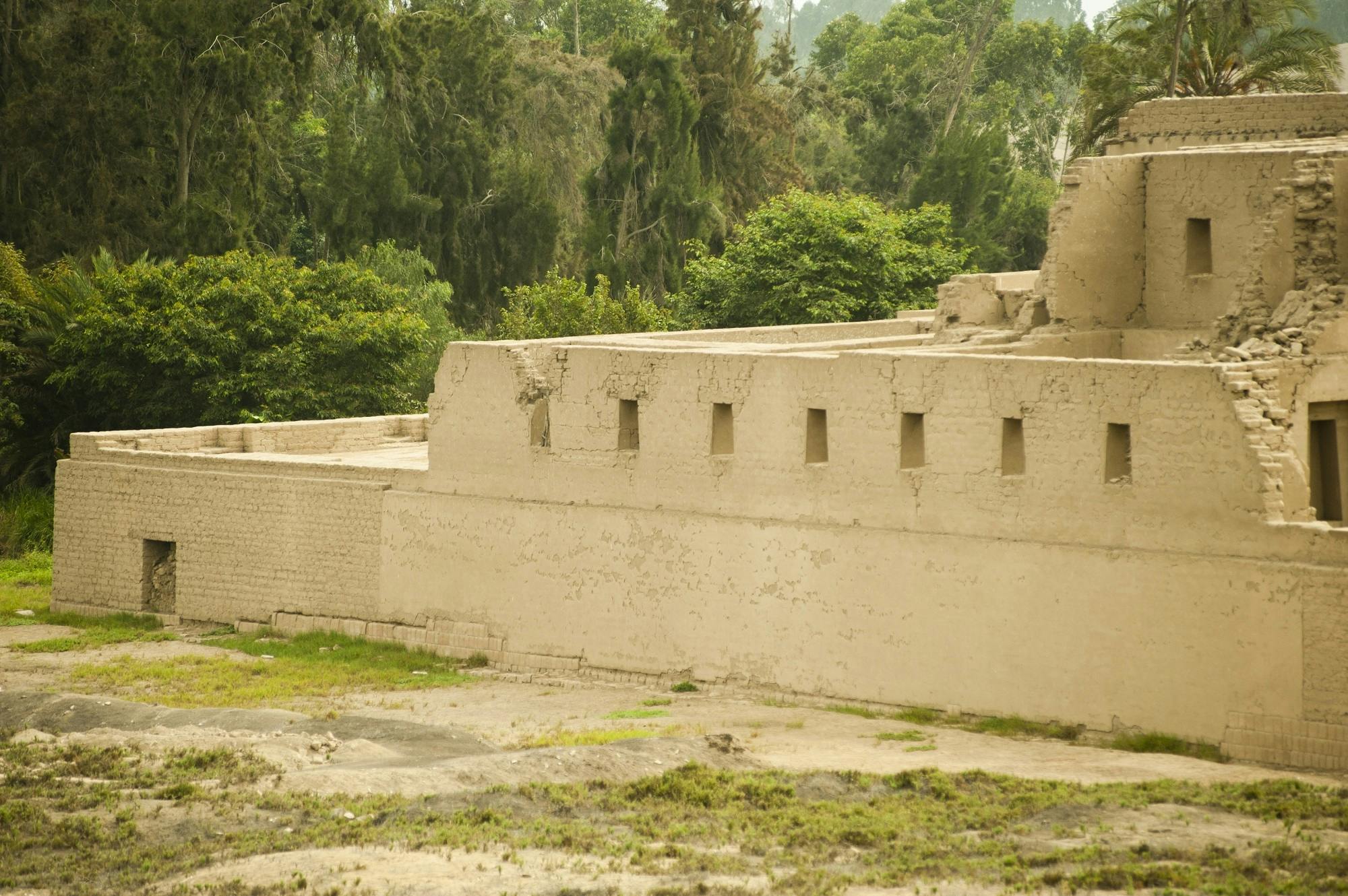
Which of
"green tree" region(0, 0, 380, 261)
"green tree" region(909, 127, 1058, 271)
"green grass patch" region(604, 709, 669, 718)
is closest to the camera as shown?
"green grass patch" region(604, 709, 669, 718)

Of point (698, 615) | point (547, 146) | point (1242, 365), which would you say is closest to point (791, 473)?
point (698, 615)

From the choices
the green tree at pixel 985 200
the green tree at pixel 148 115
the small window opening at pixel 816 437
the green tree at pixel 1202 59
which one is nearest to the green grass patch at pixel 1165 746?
the small window opening at pixel 816 437

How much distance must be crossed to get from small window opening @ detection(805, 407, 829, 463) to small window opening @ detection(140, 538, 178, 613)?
318 inches

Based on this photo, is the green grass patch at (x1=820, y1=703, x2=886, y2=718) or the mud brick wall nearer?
the green grass patch at (x1=820, y1=703, x2=886, y2=718)

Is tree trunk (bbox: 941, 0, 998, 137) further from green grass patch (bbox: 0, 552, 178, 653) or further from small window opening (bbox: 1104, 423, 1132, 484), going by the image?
small window opening (bbox: 1104, 423, 1132, 484)

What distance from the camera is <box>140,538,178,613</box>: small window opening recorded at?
22109mm

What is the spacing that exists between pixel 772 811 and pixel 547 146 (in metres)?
38.7

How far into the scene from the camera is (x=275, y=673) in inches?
757

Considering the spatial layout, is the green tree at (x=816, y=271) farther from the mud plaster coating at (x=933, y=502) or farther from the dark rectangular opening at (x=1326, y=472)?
the dark rectangular opening at (x=1326, y=472)

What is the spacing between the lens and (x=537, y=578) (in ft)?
63.5

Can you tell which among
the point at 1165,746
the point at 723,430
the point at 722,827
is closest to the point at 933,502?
the point at 723,430

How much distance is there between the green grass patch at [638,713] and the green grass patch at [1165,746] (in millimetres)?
3852

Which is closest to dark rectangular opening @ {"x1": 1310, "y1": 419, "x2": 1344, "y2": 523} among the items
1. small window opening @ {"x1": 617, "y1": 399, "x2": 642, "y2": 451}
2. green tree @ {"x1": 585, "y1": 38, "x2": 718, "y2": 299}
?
small window opening @ {"x1": 617, "y1": 399, "x2": 642, "y2": 451}

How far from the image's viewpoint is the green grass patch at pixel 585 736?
16.0m
